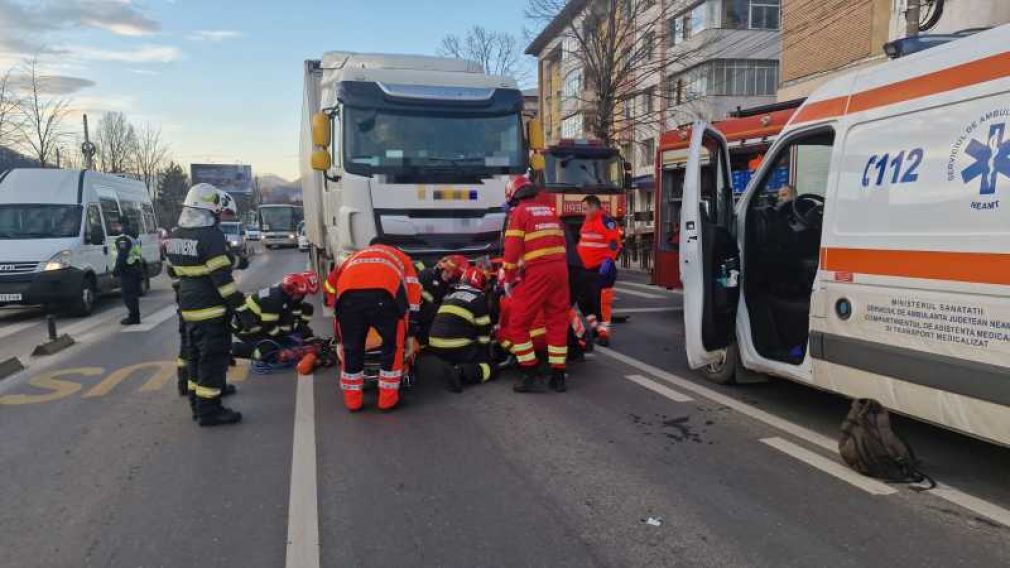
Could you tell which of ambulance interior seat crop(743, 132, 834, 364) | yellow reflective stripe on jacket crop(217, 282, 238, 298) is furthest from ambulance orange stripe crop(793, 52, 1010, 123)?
yellow reflective stripe on jacket crop(217, 282, 238, 298)

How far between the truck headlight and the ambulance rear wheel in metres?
10.4

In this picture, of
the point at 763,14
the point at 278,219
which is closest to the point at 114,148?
the point at 278,219

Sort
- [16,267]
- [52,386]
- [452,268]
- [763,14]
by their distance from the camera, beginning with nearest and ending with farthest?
[52,386], [452,268], [16,267], [763,14]

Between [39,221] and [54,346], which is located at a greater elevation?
[39,221]

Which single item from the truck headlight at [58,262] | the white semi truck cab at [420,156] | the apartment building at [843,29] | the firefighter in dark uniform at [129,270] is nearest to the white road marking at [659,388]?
the white semi truck cab at [420,156]

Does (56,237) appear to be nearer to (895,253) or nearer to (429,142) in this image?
(429,142)

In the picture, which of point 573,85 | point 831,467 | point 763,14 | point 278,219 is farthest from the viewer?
point 573,85

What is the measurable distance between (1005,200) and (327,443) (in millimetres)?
4239

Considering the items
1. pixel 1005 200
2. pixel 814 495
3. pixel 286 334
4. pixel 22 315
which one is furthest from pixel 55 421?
pixel 22 315

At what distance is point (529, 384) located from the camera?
595cm

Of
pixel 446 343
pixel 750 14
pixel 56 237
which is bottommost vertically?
pixel 446 343

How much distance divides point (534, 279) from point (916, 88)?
3.13 m

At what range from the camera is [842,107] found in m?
4.35

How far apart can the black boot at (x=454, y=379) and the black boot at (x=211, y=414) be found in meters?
1.81
